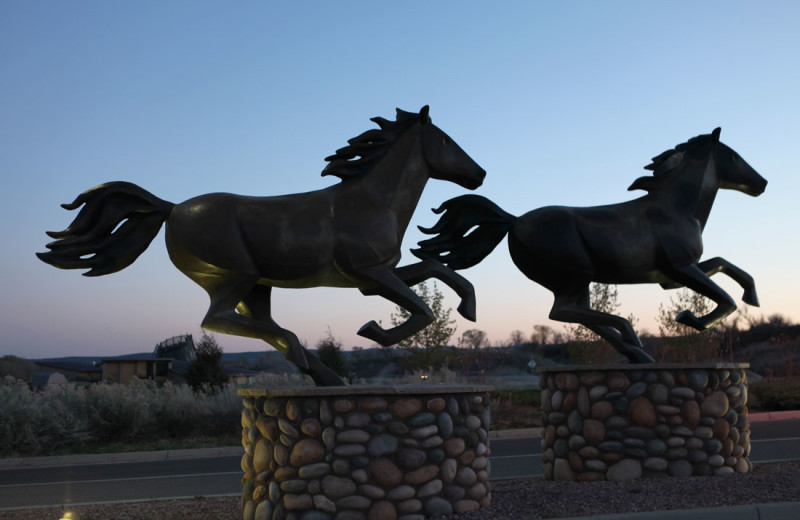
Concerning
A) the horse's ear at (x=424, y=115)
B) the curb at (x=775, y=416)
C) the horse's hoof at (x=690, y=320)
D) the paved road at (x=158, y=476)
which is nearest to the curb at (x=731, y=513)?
the horse's hoof at (x=690, y=320)

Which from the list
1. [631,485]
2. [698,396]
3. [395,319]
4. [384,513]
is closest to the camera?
[384,513]

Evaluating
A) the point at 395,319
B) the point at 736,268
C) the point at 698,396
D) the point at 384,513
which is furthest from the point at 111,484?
the point at 395,319

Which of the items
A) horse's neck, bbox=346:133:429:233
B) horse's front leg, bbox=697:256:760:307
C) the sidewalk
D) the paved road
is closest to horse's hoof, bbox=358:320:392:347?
horse's neck, bbox=346:133:429:233

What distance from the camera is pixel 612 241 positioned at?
7.59 metres

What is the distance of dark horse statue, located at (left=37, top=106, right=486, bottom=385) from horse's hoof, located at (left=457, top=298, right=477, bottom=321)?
212 millimetres

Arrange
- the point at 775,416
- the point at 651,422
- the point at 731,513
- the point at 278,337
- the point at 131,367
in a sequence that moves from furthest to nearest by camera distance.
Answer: the point at 131,367
the point at 775,416
the point at 651,422
the point at 278,337
the point at 731,513

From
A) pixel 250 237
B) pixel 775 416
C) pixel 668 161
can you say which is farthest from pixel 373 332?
pixel 775 416

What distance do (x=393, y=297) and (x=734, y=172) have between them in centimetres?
457

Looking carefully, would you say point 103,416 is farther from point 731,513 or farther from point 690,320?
point 731,513

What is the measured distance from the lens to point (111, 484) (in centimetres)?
913

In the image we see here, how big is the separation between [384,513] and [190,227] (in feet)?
8.35

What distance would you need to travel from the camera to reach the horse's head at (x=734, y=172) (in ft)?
26.7

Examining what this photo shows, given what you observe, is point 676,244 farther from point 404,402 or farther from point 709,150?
point 404,402

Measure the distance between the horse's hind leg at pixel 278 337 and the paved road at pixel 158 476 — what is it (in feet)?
8.66
